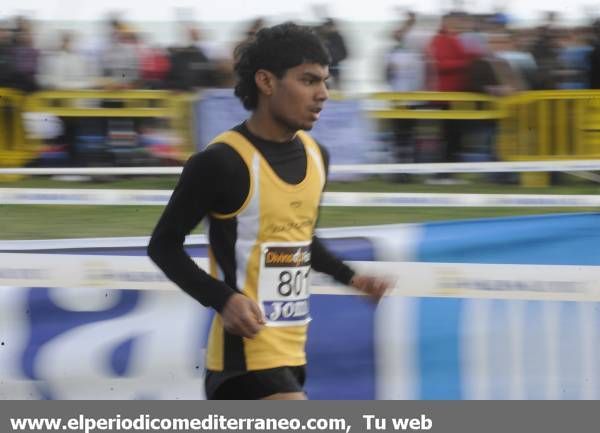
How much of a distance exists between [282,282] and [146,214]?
675cm

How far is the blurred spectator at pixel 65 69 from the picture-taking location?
13211mm

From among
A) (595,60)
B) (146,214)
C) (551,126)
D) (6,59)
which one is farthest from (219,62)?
(595,60)

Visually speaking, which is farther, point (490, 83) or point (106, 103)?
point (106, 103)

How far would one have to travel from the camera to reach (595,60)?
12617 mm

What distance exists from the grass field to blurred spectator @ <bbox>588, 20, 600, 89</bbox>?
3.71ft

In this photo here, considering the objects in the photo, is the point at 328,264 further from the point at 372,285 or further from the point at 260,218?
the point at 260,218

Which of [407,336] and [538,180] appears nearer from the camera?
[407,336]

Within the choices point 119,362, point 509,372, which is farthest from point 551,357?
point 119,362

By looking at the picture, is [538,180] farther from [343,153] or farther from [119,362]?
[119,362]

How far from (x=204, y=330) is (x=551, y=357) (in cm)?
146

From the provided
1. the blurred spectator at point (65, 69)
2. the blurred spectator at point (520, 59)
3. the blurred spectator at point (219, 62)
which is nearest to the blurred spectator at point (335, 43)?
the blurred spectator at point (219, 62)

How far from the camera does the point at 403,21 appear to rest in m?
13.0

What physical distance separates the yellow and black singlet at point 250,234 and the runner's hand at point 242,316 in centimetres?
3

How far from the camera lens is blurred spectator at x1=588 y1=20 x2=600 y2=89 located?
12.6 meters
